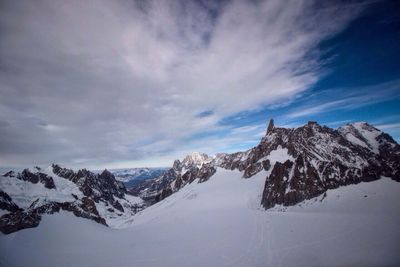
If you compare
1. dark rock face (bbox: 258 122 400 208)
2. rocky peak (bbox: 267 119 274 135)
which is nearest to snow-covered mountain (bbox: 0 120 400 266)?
dark rock face (bbox: 258 122 400 208)

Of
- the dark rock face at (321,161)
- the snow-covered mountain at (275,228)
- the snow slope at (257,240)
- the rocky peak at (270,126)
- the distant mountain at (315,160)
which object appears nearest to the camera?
the snow slope at (257,240)

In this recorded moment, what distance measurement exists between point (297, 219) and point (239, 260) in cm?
2760

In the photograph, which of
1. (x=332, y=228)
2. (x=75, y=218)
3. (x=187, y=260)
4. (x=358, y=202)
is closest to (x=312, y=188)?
(x=358, y=202)

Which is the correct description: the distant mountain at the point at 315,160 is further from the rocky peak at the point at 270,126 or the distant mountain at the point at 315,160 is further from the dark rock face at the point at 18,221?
the dark rock face at the point at 18,221

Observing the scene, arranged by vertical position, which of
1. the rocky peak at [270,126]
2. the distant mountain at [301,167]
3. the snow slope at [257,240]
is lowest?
the snow slope at [257,240]

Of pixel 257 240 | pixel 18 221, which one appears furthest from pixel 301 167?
pixel 18 221

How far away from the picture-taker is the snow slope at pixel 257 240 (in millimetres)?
38344

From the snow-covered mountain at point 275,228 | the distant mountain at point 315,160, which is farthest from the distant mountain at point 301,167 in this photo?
the snow-covered mountain at point 275,228

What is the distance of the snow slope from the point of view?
38.3 m

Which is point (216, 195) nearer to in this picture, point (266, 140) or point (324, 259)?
point (266, 140)

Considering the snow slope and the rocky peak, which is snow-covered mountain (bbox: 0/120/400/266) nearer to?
the snow slope

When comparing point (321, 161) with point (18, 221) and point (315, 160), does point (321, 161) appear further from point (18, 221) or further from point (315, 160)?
point (18, 221)

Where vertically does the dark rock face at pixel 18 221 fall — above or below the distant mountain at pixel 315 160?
below

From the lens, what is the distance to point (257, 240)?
165 ft
